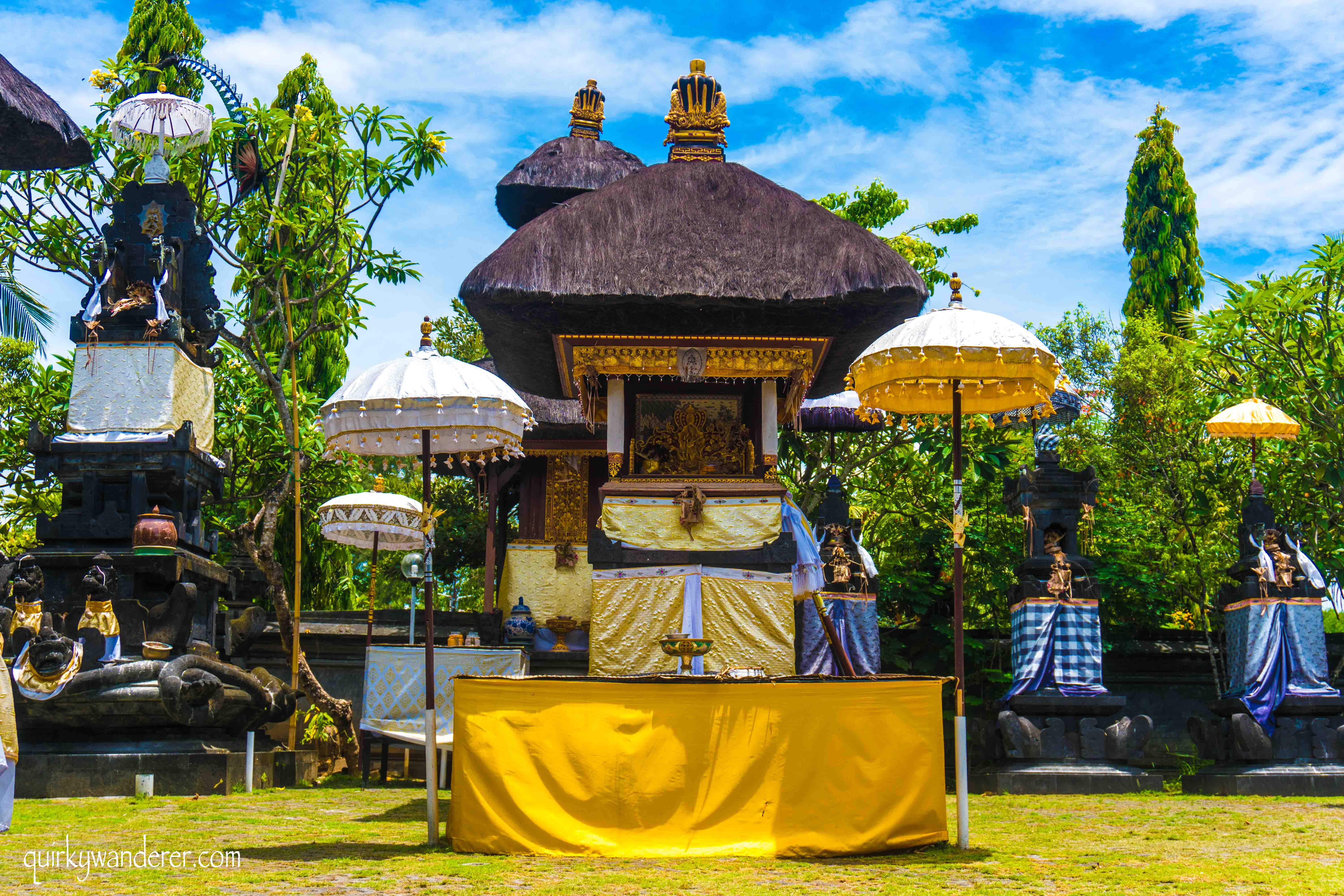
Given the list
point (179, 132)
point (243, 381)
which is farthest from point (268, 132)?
point (243, 381)

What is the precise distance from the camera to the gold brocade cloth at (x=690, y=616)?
42.3 feet

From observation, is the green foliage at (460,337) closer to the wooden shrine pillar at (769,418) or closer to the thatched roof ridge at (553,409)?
the thatched roof ridge at (553,409)

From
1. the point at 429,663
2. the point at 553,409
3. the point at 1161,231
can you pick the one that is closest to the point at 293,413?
the point at 553,409

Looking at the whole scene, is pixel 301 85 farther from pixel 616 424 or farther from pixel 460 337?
pixel 616 424

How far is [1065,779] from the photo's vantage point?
11.4m

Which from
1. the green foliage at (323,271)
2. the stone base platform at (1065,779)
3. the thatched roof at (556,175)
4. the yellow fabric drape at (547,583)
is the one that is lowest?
the stone base platform at (1065,779)

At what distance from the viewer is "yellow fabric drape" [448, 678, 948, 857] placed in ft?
21.8

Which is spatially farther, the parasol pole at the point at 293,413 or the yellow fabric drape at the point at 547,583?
the yellow fabric drape at the point at 547,583

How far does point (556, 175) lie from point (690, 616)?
405 inches

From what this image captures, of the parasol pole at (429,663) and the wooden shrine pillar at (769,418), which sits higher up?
the wooden shrine pillar at (769,418)

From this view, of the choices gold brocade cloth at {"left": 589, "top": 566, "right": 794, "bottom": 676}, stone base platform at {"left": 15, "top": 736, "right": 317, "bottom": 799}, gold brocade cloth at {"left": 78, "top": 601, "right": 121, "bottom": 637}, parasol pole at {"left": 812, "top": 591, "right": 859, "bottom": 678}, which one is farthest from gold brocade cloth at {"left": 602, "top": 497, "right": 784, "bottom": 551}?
gold brocade cloth at {"left": 78, "top": 601, "right": 121, "bottom": 637}

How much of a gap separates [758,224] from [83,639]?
7.51m

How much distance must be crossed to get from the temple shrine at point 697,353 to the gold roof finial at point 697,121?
0.9 inches

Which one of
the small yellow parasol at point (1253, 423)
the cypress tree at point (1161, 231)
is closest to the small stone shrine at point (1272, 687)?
the small yellow parasol at point (1253, 423)
